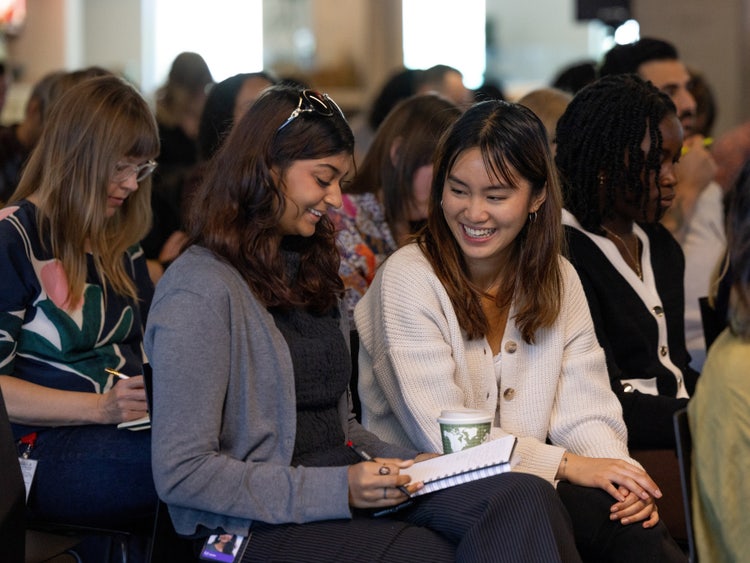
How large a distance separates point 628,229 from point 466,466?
114cm

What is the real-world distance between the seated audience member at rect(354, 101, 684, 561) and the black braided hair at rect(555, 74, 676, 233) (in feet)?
1.13

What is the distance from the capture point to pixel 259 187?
80.2 inches

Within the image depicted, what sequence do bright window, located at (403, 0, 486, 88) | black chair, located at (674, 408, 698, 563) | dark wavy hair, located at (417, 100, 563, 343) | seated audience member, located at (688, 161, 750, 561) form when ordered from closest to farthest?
seated audience member, located at (688, 161, 750, 561) → black chair, located at (674, 408, 698, 563) → dark wavy hair, located at (417, 100, 563, 343) → bright window, located at (403, 0, 486, 88)

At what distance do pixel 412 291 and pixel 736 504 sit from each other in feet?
2.95

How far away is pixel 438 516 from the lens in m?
1.98

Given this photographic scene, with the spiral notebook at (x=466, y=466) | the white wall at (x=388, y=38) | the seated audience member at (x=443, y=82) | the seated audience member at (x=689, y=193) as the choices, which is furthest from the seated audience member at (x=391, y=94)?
the spiral notebook at (x=466, y=466)

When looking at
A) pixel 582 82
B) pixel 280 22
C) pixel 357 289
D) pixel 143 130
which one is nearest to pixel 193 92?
pixel 582 82

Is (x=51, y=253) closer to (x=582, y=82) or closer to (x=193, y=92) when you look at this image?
(x=193, y=92)

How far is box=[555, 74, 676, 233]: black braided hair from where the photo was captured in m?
2.73

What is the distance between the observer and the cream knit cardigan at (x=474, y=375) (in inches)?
90.0

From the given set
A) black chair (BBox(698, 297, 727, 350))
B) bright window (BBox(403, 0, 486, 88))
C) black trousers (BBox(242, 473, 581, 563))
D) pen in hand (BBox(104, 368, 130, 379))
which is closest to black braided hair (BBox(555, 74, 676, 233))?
black chair (BBox(698, 297, 727, 350))

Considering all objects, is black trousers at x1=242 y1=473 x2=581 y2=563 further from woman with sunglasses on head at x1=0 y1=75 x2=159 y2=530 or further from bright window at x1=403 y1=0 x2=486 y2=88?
bright window at x1=403 y1=0 x2=486 y2=88

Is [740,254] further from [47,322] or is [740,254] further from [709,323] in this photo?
[47,322]

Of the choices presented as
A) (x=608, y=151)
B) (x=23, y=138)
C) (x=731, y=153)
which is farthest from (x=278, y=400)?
(x=731, y=153)
